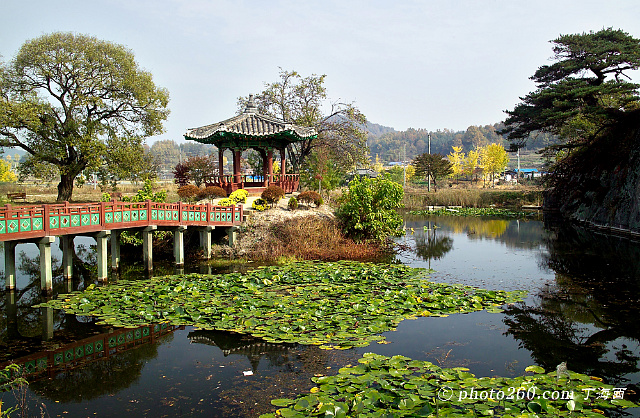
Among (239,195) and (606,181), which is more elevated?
(606,181)

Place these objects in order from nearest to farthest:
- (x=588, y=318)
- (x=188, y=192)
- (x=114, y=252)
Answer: (x=588, y=318) < (x=114, y=252) < (x=188, y=192)

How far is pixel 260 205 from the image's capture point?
1744 cm

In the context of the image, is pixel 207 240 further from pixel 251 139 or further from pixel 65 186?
pixel 65 186

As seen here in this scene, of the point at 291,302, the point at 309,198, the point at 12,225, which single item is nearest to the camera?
the point at 291,302

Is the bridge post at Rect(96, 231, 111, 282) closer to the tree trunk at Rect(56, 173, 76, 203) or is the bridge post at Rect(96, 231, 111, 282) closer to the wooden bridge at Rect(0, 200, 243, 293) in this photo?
the wooden bridge at Rect(0, 200, 243, 293)

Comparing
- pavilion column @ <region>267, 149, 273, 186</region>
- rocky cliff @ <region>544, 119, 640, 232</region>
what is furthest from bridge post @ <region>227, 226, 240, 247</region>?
rocky cliff @ <region>544, 119, 640, 232</region>

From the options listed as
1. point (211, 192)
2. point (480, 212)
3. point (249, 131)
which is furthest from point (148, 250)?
point (480, 212)

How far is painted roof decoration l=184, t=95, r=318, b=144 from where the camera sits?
18.8 metres

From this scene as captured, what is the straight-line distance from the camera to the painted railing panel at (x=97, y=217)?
10250mm

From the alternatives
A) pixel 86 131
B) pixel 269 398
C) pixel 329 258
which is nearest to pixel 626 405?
pixel 269 398

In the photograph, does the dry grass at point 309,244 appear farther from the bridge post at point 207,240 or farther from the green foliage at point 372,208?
the bridge post at point 207,240

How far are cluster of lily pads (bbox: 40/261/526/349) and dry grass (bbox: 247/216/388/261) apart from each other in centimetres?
289

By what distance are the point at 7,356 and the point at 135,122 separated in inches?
827

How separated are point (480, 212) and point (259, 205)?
19.9 meters
